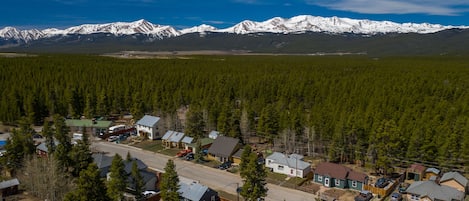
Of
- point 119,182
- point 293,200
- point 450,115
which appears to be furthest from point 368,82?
point 119,182

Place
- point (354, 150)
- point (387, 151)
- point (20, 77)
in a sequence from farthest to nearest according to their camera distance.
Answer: point (20, 77) < point (354, 150) < point (387, 151)

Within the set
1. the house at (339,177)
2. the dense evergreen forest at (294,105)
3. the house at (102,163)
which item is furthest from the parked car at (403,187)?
the house at (102,163)

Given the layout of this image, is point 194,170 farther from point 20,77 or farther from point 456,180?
point 20,77

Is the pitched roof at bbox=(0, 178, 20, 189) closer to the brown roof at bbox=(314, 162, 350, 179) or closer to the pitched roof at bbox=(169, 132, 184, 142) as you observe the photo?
the pitched roof at bbox=(169, 132, 184, 142)

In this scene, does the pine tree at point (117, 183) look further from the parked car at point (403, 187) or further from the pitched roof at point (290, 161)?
the parked car at point (403, 187)

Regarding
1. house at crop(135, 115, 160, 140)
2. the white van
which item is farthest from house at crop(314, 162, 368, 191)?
the white van

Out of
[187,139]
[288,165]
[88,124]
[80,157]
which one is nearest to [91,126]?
[88,124]
